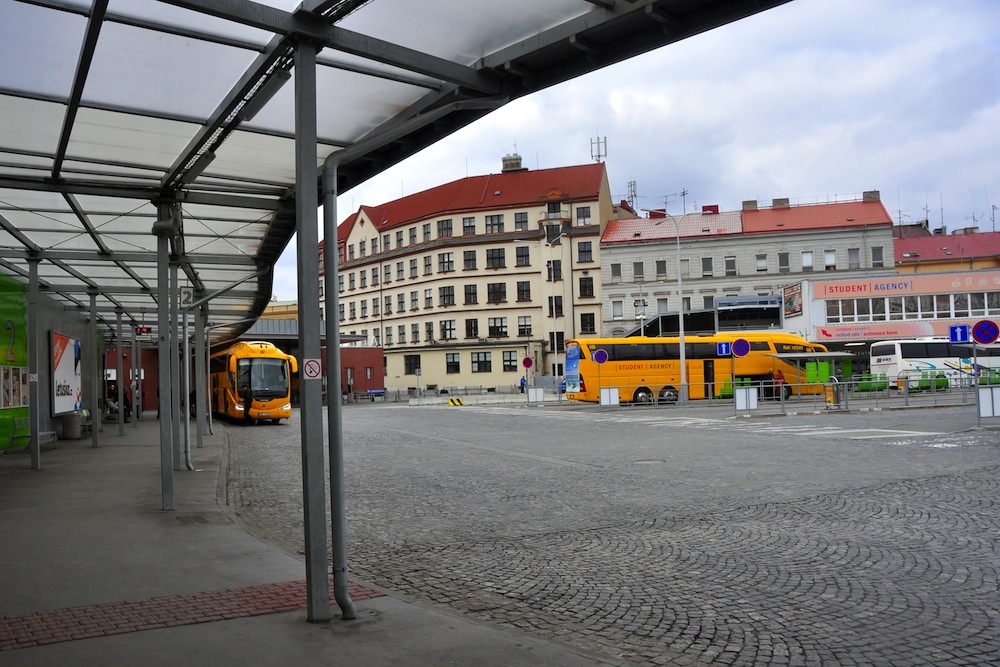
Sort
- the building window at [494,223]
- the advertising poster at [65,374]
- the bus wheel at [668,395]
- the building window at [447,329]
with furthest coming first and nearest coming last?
1. the building window at [447,329]
2. the building window at [494,223]
3. the bus wheel at [668,395]
4. the advertising poster at [65,374]

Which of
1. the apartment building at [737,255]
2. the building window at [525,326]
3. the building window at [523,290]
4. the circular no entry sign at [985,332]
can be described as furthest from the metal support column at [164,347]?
the building window at [523,290]

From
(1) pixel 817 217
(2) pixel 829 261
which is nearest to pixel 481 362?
(2) pixel 829 261

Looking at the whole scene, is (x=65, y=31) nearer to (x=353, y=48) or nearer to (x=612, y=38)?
(x=353, y=48)

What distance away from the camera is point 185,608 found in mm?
6727

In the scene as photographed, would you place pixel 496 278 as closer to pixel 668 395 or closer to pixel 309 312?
pixel 668 395

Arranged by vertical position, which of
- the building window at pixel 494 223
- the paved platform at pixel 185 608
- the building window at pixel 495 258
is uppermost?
the building window at pixel 494 223

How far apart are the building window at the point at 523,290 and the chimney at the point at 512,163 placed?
13.0 metres

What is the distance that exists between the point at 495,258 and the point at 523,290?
153 inches

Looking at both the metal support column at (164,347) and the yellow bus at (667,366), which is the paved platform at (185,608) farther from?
the yellow bus at (667,366)

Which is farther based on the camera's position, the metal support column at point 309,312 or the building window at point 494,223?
the building window at point 494,223

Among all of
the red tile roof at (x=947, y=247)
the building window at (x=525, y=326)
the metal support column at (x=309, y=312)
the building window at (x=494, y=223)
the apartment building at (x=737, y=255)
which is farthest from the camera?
the red tile roof at (x=947, y=247)

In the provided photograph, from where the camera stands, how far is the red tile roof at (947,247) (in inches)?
3561

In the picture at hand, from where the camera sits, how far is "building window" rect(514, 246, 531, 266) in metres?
79.5

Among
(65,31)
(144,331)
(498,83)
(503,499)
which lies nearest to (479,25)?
(498,83)
